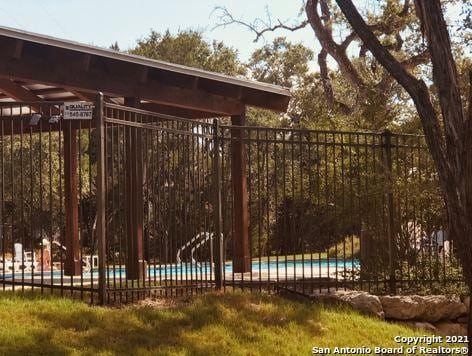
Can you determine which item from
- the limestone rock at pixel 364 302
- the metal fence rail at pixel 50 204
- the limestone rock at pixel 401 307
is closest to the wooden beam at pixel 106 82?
the metal fence rail at pixel 50 204

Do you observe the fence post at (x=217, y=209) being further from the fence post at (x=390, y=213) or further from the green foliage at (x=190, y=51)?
the green foliage at (x=190, y=51)

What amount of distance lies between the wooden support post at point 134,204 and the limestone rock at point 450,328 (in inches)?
169

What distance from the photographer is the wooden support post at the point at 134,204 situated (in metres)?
8.96

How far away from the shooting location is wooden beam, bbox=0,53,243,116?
33.8ft

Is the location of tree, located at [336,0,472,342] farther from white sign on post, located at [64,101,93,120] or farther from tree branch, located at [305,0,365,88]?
tree branch, located at [305,0,365,88]

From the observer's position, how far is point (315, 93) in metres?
33.0

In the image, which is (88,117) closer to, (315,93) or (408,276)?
→ (408,276)

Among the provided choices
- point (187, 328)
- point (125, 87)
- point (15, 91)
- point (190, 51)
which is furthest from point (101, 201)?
point (190, 51)

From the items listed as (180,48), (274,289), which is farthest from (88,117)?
(180,48)

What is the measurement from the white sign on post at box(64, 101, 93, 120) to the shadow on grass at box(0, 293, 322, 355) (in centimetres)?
209

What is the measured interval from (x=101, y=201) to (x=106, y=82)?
13.1 feet

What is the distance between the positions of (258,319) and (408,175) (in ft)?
15.1

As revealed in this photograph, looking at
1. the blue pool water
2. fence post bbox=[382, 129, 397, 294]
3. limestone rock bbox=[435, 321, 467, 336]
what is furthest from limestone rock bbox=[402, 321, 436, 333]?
the blue pool water

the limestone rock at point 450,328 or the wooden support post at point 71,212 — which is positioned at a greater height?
the wooden support post at point 71,212
